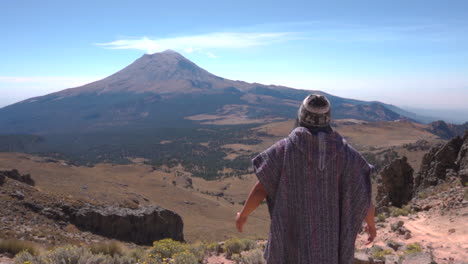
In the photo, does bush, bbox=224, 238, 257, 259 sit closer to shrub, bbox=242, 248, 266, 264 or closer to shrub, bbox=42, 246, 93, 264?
shrub, bbox=242, 248, 266, 264

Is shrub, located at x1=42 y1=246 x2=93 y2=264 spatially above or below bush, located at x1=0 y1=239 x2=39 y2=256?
above

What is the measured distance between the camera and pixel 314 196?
102 inches

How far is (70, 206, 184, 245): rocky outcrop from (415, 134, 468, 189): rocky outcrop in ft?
39.4

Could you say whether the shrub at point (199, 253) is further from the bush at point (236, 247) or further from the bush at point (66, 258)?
the bush at point (66, 258)

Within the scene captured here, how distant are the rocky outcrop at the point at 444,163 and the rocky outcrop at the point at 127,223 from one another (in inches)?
473

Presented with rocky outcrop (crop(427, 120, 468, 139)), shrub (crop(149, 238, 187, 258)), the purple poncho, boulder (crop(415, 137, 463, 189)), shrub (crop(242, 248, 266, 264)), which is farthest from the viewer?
rocky outcrop (crop(427, 120, 468, 139))

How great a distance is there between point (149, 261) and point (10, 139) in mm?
151726

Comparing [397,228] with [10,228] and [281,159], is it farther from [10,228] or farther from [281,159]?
[10,228]

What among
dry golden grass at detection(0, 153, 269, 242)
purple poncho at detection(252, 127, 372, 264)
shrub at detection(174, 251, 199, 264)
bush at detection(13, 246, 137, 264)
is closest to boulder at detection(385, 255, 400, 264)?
shrub at detection(174, 251, 199, 264)

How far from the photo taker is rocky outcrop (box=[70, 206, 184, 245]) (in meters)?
13.5

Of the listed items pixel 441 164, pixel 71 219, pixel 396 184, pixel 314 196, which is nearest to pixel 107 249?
pixel 314 196

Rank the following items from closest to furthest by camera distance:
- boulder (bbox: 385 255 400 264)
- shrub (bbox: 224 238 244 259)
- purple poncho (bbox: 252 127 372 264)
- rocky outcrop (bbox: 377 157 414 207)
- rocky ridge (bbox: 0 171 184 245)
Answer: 1. purple poncho (bbox: 252 127 372 264)
2. boulder (bbox: 385 255 400 264)
3. shrub (bbox: 224 238 244 259)
4. rocky ridge (bbox: 0 171 184 245)
5. rocky outcrop (bbox: 377 157 414 207)

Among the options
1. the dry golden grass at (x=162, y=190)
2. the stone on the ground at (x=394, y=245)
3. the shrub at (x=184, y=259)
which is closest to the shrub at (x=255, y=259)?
the shrub at (x=184, y=259)

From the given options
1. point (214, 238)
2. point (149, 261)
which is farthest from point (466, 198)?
point (214, 238)
